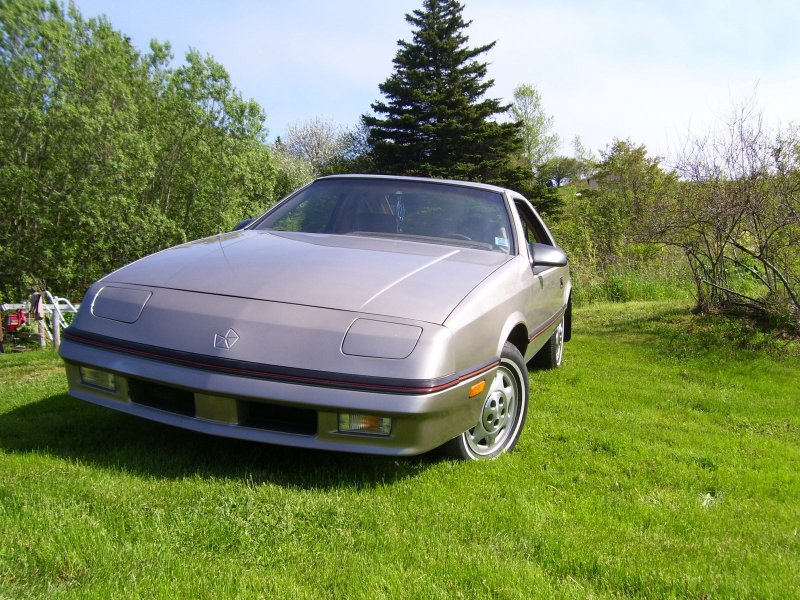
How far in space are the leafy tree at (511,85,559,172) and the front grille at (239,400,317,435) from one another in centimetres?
5025

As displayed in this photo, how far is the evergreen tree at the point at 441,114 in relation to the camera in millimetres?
36688

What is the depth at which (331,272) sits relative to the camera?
3.17 meters

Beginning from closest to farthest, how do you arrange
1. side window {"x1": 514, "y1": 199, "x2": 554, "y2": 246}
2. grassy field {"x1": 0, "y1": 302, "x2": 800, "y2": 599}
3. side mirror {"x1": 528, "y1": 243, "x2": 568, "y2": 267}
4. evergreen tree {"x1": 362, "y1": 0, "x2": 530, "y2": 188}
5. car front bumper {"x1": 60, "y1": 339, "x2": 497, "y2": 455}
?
grassy field {"x1": 0, "y1": 302, "x2": 800, "y2": 599}, car front bumper {"x1": 60, "y1": 339, "x2": 497, "y2": 455}, side mirror {"x1": 528, "y1": 243, "x2": 568, "y2": 267}, side window {"x1": 514, "y1": 199, "x2": 554, "y2": 246}, evergreen tree {"x1": 362, "y1": 0, "x2": 530, "y2": 188}

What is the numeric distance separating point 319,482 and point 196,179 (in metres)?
16.3

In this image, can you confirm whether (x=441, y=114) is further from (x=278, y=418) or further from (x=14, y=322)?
(x=278, y=418)

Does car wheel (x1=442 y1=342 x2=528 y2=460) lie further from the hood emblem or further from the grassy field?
the hood emblem

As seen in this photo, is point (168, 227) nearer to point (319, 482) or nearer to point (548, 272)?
point (548, 272)

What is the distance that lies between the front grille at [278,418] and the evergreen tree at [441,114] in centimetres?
3415

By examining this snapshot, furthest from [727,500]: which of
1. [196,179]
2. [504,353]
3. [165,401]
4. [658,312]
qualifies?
[196,179]

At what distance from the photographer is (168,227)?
16.3 m

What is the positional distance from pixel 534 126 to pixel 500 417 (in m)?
50.8

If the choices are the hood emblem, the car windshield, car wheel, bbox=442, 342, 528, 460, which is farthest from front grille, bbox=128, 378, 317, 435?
the car windshield

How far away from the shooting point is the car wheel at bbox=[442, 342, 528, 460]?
322 centimetres

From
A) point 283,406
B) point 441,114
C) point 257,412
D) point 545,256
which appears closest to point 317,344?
point 283,406
